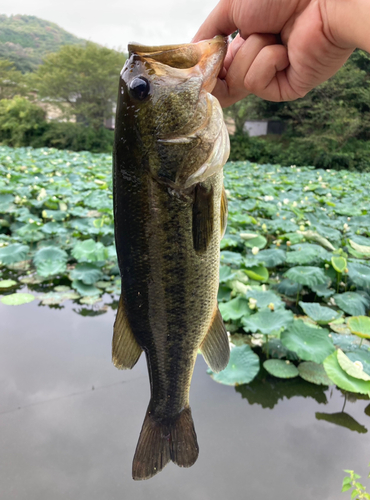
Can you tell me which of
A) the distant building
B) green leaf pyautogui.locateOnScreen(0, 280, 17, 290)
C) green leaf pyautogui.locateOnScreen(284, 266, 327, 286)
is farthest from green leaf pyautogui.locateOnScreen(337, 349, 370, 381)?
the distant building

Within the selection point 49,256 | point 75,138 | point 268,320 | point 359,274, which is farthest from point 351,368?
point 75,138

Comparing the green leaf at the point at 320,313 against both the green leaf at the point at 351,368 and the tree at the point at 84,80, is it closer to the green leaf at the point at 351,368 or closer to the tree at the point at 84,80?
the green leaf at the point at 351,368

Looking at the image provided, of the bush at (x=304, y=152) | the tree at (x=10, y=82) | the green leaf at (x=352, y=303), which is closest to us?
the green leaf at (x=352, y=303)

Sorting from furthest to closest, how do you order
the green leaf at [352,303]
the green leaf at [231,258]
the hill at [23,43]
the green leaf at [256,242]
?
the hill at [23,43]
the green leaf at [256,242]
the green leaf at [231,258]
the green leaf at [352,303]

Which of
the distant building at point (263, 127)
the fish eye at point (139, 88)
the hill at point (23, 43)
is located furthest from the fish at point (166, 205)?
the hill at point (23, 43)

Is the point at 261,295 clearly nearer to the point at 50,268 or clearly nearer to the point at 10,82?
the point at 50,268

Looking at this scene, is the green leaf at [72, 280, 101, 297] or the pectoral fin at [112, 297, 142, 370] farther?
the green leaf at [72, 280, 101, 297]

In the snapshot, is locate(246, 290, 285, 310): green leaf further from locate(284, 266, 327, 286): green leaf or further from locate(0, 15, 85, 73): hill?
locate(0, 15, 85, 73): hill
